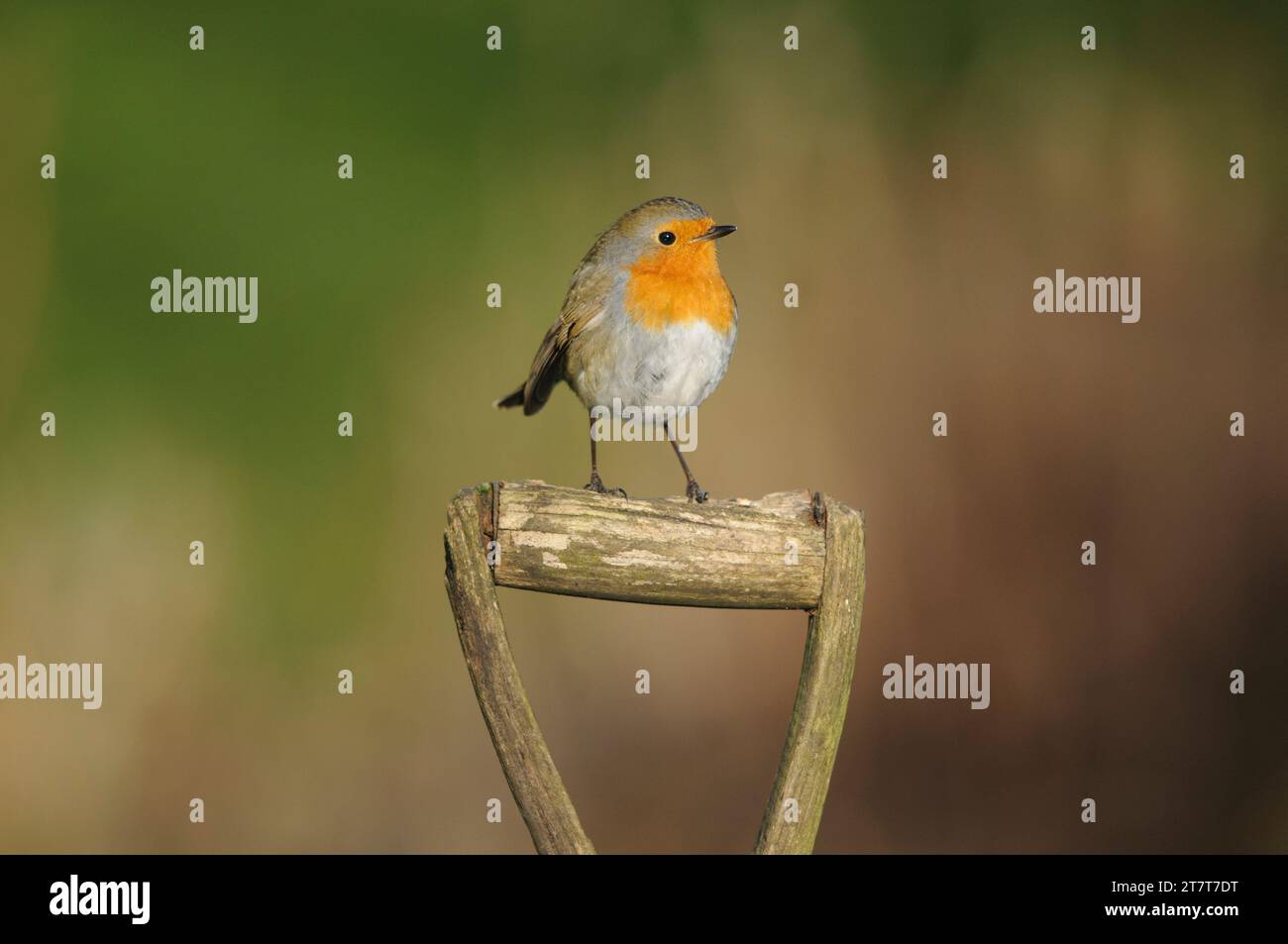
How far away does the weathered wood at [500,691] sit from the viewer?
284cm

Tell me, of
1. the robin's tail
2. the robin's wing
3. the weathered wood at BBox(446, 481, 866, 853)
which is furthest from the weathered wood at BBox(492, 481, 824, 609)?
the robin's tail

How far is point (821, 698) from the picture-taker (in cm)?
297

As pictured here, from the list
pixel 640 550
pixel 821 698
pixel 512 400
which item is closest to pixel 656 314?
pixel 512 400

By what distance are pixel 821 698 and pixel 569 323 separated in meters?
1.55

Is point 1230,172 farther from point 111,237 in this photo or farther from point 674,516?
point 111,237

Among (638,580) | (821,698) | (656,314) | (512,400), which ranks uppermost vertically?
(656,314)

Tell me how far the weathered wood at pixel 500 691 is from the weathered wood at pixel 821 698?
1.58ft

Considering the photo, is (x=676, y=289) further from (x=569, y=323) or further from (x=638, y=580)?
(x=638, y=580)

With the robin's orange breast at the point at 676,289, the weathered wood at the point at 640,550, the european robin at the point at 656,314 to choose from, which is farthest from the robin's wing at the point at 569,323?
the weathered wood at the point at 640,550

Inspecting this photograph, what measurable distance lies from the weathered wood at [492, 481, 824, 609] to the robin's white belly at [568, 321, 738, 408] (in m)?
0.87

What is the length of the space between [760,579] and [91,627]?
418cm

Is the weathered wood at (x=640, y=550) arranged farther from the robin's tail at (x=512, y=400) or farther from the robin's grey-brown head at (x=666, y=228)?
the robin's tail at (x=512, y=400)
